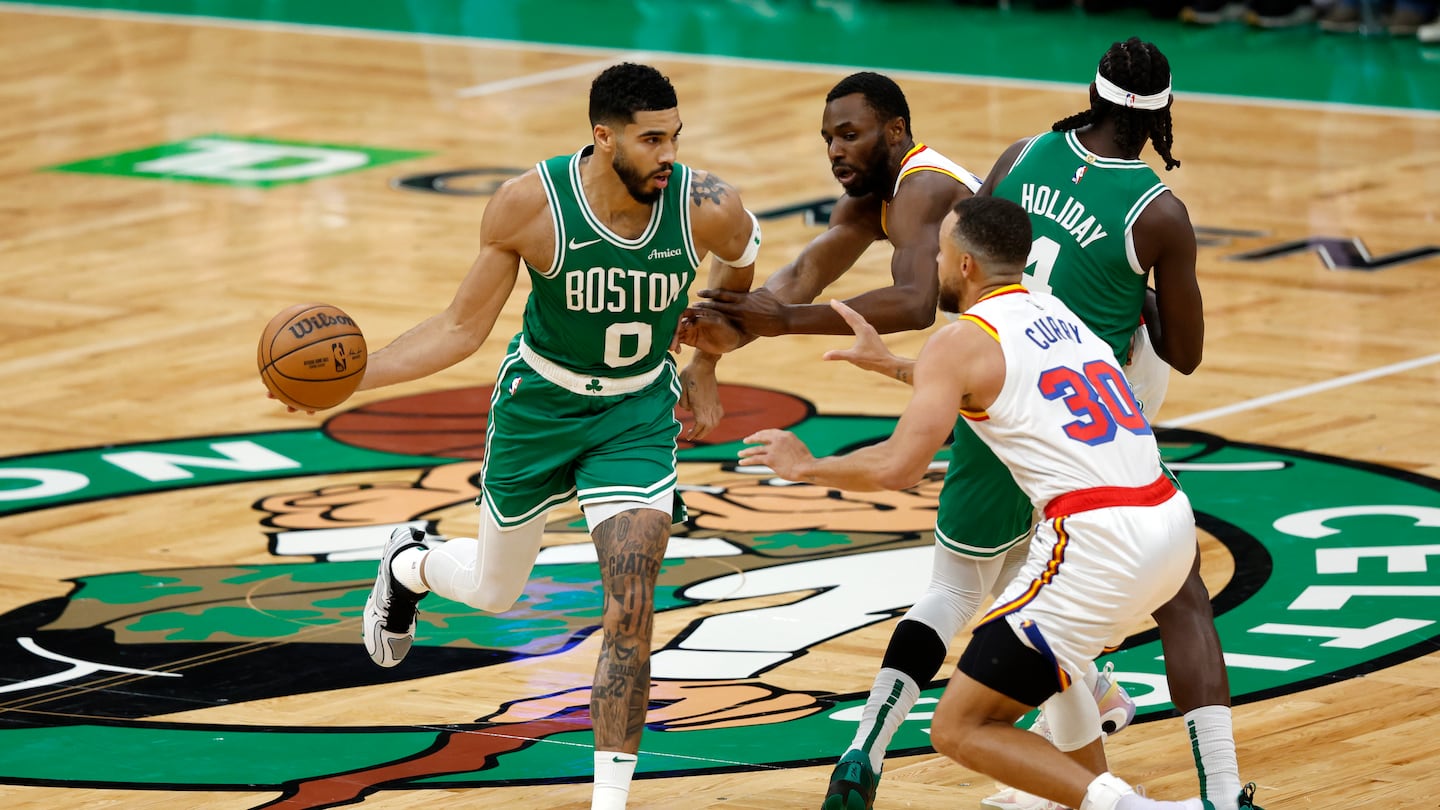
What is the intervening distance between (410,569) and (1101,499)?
7.79ft

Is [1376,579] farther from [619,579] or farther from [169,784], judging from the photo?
[169,784]

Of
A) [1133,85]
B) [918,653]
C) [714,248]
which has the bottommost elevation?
[918,653]

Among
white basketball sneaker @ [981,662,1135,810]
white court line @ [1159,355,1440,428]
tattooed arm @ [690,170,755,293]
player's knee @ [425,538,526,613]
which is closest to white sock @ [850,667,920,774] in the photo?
white basketball sneaker @ [981,662,1135,810]

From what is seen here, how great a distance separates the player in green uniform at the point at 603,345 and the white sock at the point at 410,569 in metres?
0.35

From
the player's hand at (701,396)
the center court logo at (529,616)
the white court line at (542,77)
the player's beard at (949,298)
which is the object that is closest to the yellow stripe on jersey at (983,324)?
the player's beard at (949,298)

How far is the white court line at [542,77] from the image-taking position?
18.4 metres

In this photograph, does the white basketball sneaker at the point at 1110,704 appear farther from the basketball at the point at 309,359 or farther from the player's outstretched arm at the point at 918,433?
the basketball at the point at 309,359

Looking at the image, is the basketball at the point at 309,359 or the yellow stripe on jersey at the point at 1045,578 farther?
the basketball at the point at 309,359

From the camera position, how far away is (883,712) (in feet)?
19.0

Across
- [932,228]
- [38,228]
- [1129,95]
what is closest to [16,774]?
[932,228]

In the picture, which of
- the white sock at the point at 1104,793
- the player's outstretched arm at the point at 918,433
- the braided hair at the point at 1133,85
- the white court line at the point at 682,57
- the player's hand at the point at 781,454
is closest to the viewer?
the white sock at the point at 1104,793

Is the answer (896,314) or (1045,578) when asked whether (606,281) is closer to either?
(896,314)

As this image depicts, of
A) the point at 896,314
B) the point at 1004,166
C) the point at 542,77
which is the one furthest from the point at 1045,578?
the point at 542,77

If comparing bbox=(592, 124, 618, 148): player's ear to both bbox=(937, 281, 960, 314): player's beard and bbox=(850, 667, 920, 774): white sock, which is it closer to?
bbox=(937, 281, 960, 314): player's beard
